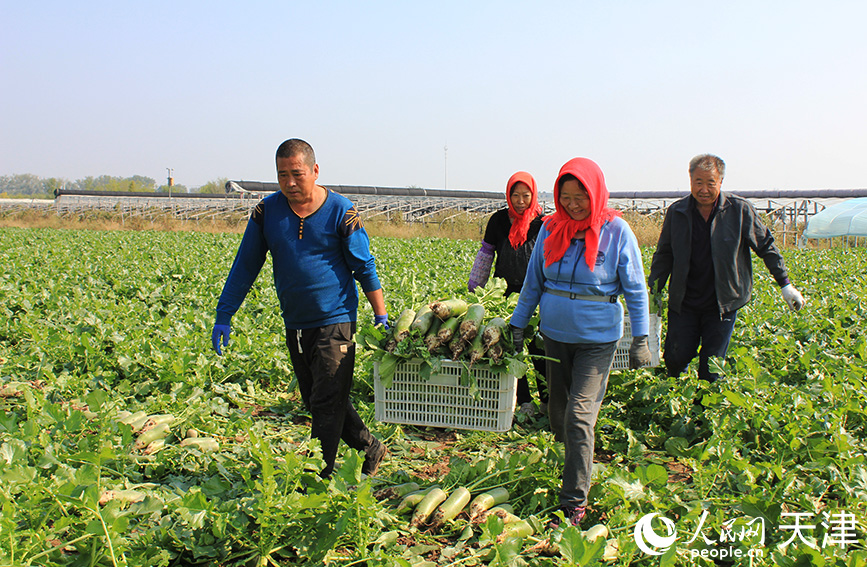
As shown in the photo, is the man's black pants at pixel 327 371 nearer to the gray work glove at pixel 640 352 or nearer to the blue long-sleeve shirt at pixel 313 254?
the blue long-sleeve shirt at pixel 313 254

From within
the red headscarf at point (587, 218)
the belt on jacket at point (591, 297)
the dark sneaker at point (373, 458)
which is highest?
the red headscarf at point (587, 218)

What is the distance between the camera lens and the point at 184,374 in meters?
5.13

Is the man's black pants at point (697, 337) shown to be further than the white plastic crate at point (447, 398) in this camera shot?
Yes

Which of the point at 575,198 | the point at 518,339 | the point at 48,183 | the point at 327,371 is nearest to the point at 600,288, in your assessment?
the point at 575,198

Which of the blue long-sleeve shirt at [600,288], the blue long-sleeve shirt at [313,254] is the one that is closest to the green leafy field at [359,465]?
the blue long-sleeve shirt at [313,254]

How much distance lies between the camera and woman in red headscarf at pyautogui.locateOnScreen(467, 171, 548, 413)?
15.3ft

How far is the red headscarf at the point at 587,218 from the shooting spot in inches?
120

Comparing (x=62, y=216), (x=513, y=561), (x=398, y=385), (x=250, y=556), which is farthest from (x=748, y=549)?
(x=62, y=216)

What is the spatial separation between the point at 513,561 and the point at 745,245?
117 inches

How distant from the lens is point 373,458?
3.91m

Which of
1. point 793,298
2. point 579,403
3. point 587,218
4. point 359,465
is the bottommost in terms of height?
point 359,465

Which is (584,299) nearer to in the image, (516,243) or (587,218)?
(587,218)

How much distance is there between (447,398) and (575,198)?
49.2 inches

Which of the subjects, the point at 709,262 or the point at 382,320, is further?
the point at 709,262
